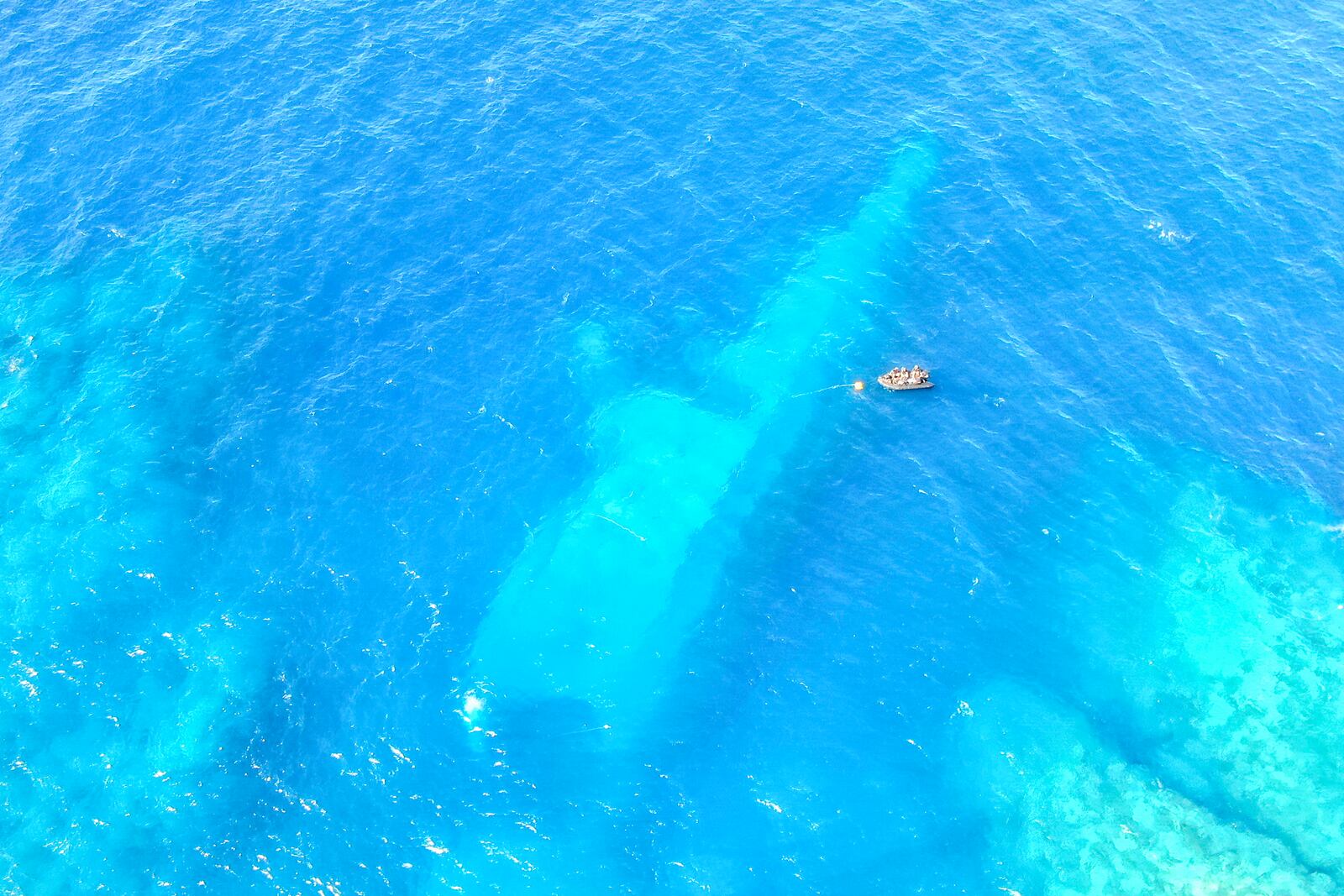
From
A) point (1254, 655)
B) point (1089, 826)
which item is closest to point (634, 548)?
point (1089, 826)

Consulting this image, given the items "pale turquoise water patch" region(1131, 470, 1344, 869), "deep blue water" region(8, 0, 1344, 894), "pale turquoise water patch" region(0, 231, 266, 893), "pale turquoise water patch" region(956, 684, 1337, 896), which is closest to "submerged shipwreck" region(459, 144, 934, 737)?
"deep blue water" region(8, 0, 1344, 894)

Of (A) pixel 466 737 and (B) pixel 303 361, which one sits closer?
(A) pixel 466 737

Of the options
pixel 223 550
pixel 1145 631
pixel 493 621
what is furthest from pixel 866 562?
pixel 223 550

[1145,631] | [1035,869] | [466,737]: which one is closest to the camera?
[1035,869]

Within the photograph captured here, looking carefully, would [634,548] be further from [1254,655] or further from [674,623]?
[1254,655]

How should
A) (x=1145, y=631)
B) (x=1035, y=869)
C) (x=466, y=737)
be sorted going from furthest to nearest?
1. (x=1145, y=631)
2. (x=466, y=737)
3. (x=1035, y=869)

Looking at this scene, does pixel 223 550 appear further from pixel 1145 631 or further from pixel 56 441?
pixel 1145 631

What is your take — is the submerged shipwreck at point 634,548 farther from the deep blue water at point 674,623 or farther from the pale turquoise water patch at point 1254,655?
the pale turquoise water patch at point 1254,655

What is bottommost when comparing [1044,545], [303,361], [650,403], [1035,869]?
[1035,869]
